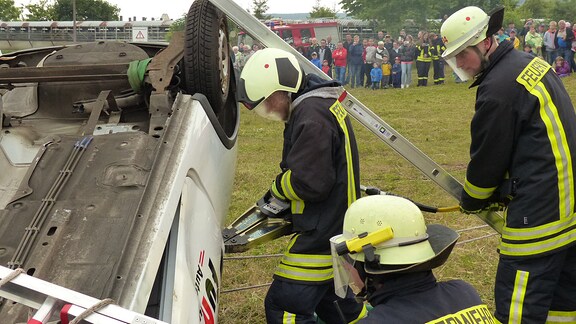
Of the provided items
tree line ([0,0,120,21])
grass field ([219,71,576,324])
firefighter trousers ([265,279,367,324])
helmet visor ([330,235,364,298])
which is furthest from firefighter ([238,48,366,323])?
tree line ([0,0,120,21])

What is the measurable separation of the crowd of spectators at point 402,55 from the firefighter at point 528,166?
49.9 feet

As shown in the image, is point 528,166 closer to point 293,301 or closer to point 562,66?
point 293,301

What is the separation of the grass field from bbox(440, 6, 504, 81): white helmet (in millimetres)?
1960

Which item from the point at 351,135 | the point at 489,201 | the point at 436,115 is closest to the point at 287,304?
the point at 351,135

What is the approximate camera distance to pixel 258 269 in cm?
500

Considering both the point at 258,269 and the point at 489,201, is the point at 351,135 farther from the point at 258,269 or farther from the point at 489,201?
the point at 258,269

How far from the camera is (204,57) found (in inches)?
143

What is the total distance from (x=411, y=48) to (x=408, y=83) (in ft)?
3.19

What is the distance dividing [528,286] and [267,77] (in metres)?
1.49

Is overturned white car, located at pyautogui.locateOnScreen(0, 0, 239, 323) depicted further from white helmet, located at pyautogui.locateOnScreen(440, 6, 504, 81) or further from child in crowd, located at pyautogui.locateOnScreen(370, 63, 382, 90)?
child in crowd, located at pyautogui.locateOnScreen(370, 63, 382, 90)

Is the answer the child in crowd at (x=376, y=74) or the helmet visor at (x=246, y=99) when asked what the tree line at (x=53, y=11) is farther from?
the helmet visor at (x=246, y=99)

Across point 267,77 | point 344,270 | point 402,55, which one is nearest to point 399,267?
point 344,270

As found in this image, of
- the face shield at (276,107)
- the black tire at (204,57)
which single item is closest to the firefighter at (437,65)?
the black tire at (204,57)

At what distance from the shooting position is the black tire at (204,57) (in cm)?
362
